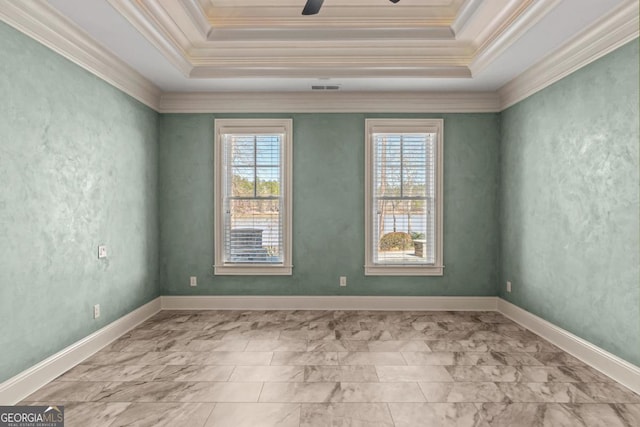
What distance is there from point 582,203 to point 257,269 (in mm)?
3696

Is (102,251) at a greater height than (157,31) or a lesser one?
lesser

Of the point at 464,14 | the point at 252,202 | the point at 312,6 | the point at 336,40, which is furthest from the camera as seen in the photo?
the point at 252,202

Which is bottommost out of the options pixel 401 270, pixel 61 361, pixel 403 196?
pixel 61 361

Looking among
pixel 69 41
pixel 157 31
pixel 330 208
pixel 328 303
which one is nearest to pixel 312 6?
pixel 157 31

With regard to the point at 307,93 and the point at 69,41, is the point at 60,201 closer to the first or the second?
the point at 69,41

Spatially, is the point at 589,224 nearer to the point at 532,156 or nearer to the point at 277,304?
the point at 532,156

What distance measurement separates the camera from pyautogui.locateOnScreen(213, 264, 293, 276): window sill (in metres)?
4.82

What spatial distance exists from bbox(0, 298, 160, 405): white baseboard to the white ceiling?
2743 millimetres

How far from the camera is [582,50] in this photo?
127 inches

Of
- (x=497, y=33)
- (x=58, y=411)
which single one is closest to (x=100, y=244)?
(x=58, y=411)

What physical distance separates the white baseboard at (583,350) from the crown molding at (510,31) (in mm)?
2831

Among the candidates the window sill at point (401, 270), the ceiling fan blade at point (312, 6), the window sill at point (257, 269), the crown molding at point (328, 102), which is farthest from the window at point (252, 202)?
the ceiling fan blade at point (312, 6)

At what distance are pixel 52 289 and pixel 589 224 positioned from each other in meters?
4.60

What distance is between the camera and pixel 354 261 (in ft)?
15.9
